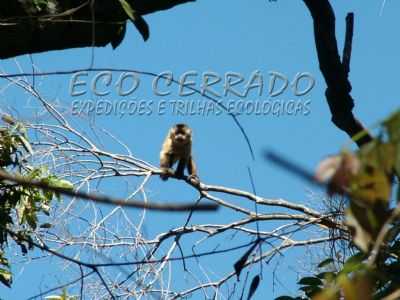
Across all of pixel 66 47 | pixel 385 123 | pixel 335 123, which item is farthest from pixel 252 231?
pixel 385 123

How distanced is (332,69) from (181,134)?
373cm

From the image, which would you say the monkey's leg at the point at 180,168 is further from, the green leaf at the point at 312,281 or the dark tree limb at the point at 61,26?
the dark tree limb at the point at 61,26

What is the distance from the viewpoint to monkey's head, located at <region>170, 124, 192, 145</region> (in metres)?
7.00

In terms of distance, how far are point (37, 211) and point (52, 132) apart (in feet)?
2.44

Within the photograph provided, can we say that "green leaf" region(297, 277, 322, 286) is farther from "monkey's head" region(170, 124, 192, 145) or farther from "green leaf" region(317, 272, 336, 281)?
"monkey's head" region(170, 124, 192, 145)

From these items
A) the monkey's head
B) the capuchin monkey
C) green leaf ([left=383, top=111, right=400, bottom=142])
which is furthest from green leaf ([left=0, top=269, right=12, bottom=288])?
green leaf ([left=383, top=111, right=400, bottom=142])

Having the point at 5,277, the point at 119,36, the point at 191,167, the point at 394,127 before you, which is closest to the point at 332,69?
the point at 119,36

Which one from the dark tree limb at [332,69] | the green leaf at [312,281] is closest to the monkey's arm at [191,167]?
the green leaf at [312,281]

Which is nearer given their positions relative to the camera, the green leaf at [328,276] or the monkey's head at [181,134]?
the green leaf at [328,276]

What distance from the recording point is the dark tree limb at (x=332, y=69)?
10.9 ft

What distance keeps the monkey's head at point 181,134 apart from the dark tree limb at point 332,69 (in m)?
3.65

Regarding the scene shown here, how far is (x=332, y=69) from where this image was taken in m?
3.36

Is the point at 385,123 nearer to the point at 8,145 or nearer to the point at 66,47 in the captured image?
the point at 66,47

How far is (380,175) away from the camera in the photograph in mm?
847
